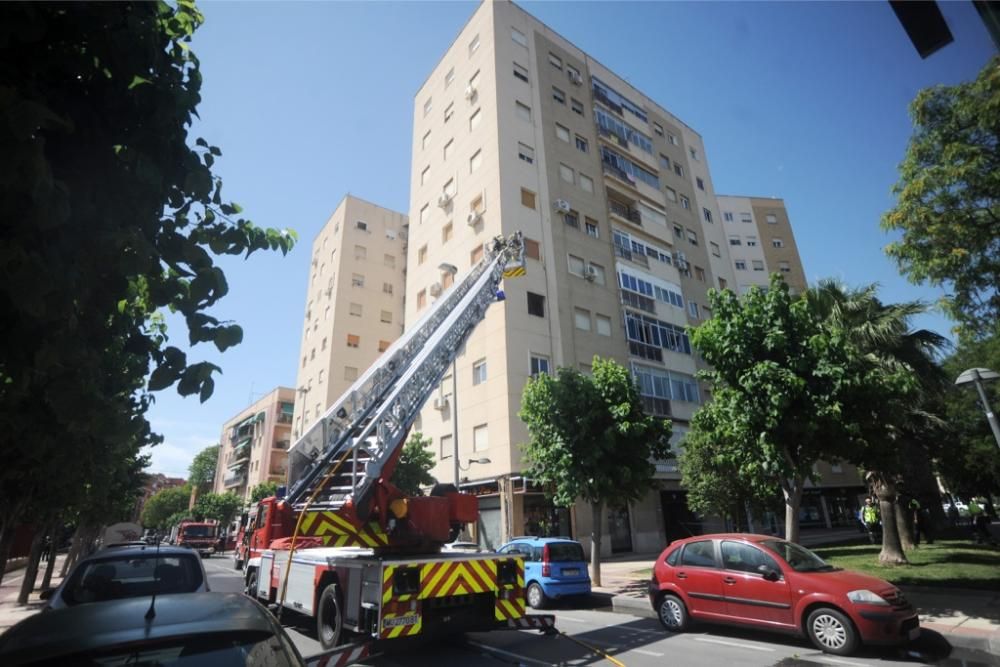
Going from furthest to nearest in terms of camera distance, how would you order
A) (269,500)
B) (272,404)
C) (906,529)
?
(272,404)
(906,529)
(269,500)

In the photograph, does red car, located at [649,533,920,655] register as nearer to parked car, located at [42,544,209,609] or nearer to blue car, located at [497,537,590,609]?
blue car, located at [497,537,590,609]

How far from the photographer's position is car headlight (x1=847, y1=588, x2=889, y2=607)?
675 cm

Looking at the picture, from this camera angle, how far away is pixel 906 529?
1748 centimetres

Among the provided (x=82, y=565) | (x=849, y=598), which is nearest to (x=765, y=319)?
(x=849, y=598)

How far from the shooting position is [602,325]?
2733cm

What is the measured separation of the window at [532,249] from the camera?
25938mm

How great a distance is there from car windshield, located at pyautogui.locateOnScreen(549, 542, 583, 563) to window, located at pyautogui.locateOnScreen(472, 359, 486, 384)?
12407 mm

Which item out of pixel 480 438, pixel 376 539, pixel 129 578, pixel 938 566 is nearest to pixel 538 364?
pixel 480 438

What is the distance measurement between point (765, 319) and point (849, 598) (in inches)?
234

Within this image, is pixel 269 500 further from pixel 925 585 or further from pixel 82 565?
pixel 925 585

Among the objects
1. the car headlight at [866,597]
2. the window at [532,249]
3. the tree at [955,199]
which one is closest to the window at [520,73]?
the window at [532,249]

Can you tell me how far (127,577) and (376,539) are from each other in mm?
3328

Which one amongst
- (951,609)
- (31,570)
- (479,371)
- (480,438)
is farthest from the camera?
(479,371)

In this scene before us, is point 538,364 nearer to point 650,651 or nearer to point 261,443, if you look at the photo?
point 650,651
